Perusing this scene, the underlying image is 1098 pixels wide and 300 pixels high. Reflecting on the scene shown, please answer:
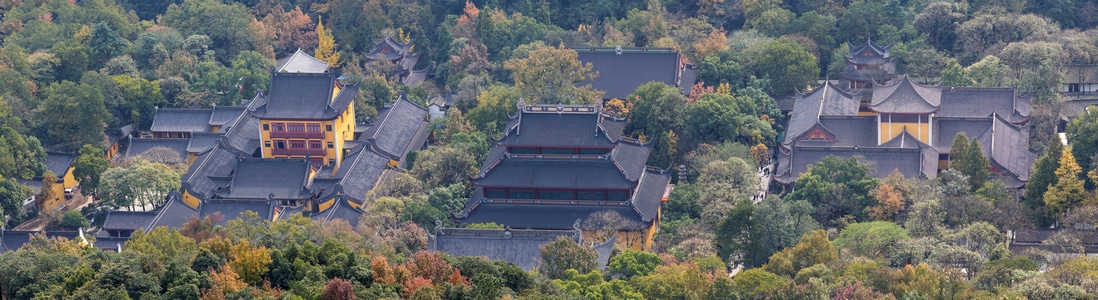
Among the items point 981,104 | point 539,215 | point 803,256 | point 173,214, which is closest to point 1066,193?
point 803,256

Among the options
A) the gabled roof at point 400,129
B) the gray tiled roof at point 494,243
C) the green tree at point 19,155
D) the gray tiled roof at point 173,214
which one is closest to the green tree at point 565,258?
the gray tiled roof at point 494,243

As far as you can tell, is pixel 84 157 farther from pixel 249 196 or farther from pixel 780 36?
pixel 780 36

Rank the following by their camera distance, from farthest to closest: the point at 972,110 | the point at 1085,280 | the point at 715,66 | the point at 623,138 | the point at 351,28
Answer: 1. the point at 351,28
2. the point at 715,66
3. the point at 972,110
4. the point at 623,138
5. the point at 1085,280

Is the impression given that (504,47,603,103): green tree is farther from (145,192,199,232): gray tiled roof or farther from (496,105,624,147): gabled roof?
(145,192,199,232): gray tiled roof

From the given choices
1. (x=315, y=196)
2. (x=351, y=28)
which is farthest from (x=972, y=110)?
(x=351, y=28)

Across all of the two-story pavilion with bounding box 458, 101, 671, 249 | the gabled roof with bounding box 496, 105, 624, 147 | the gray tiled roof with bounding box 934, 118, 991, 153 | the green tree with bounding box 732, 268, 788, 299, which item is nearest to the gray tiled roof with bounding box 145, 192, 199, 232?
the two-story pavilion with bounding box 458, 101, 671, 249

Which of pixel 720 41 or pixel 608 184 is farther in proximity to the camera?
pixel 720 41

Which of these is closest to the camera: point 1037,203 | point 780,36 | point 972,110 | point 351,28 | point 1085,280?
point 1085,280
